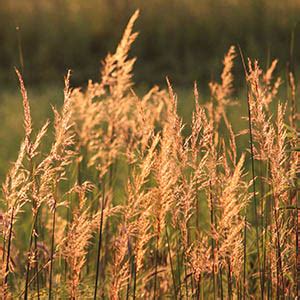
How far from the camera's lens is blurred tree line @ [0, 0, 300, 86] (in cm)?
1433

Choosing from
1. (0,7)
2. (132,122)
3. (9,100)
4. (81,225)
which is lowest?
(81,225)

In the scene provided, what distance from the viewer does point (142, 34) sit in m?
14.9

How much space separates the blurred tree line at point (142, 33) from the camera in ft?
47.0

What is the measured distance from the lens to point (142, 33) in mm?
14859

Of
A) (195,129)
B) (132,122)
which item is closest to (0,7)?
(132,122)

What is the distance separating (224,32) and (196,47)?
1.86ft

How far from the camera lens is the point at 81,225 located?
2.24 metres

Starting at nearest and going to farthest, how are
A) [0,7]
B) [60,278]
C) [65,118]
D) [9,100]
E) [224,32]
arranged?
[65,118]
[60,278]
[9,100]
[224,32]
[0,7]

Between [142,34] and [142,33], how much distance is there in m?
0.02

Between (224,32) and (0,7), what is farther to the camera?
(0,7)

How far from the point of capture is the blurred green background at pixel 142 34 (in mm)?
14273

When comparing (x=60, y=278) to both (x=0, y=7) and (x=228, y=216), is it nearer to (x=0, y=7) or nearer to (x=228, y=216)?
(x=228, y=216)

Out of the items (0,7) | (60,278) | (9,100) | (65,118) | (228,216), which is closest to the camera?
(65,118)

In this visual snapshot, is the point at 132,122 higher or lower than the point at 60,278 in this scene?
higher
